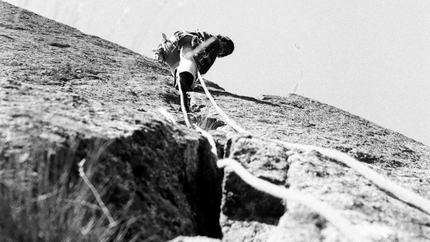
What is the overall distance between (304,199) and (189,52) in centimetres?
361

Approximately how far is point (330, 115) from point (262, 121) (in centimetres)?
177

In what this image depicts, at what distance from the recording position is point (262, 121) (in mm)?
4141

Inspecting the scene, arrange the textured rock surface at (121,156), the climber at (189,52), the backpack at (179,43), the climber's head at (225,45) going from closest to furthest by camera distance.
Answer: the textured rock surface at (121,156) < the climber at (189,52) < the backpack at (179,43) < the climber's head at (225,45)

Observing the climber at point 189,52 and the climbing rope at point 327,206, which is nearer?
the climbing rope at point 327,206

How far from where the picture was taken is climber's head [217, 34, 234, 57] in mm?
5649

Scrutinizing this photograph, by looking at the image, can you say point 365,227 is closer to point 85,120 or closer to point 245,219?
point 245,219

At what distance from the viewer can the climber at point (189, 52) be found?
15.1ft

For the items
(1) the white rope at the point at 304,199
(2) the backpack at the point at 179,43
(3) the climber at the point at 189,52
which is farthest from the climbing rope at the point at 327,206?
(2) the backpack at the point at 179,43

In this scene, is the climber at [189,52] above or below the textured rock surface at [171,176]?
above

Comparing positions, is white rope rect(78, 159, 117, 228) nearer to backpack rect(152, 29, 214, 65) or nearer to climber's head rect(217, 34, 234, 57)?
backpack rect(152, 29, 214, 65)

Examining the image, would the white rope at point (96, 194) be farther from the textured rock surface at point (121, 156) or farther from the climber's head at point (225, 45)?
the climber's head at point (225, 45)

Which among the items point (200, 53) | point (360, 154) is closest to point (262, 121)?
point (360, 154)

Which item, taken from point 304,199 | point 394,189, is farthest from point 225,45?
point 304,199

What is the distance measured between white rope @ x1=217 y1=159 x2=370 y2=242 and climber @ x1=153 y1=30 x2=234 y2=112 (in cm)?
280
